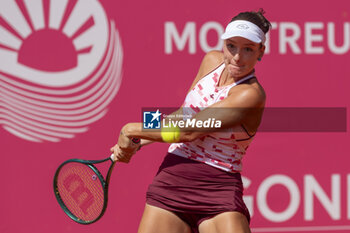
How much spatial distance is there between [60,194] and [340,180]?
2002 millimetres

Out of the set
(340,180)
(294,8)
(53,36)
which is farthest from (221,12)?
(340,180)

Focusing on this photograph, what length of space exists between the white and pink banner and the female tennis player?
47.7 inches

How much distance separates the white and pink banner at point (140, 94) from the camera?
3932mm

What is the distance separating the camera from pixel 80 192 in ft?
10.8

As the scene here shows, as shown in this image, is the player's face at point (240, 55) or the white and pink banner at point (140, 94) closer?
the player's face at point (240, 55)

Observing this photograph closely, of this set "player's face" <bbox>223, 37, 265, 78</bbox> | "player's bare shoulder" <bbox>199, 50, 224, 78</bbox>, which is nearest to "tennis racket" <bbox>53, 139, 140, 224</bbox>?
"player's bare shoulder" <bbox>199, 50, 224, 78</bbox>

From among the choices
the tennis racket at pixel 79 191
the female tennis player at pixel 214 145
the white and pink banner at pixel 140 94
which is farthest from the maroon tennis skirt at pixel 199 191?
the white and pink banner at pixel 140 94

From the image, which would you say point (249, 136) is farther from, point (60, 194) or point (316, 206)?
point (316, 206)

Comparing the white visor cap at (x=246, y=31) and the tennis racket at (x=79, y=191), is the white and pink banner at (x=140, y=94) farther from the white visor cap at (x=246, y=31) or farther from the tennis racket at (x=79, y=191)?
the white visor cap at (x=246, y=31)

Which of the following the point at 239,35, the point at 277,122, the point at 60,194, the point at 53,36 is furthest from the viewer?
the point at 277,122

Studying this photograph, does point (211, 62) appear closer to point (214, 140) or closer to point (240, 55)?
point (240, 55)

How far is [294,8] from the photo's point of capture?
4.16 meters

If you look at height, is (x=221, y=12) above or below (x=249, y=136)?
above

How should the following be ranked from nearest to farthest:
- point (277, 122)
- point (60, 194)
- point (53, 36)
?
point (60, 194) < point (53, 36) < point (277, 122)
